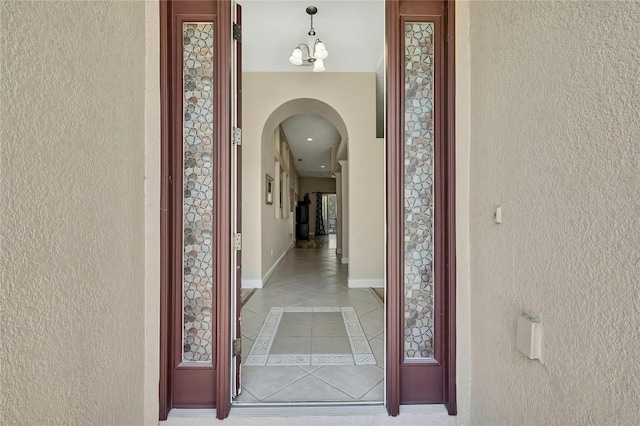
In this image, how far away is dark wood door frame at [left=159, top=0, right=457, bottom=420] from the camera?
147 cm

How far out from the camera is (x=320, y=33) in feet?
11.2

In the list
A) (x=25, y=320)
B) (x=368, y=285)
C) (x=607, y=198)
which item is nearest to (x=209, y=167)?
(x=25, y=320)

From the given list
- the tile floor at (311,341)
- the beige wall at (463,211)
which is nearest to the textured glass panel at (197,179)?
the tile floor at (311,341)

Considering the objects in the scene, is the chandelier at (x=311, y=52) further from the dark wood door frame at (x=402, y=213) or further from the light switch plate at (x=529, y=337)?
the light switch plate at (x=529, y=337)

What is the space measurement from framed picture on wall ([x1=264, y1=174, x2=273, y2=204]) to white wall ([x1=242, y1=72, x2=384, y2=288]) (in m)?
0.59

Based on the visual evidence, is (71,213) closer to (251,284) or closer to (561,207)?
(561,207)

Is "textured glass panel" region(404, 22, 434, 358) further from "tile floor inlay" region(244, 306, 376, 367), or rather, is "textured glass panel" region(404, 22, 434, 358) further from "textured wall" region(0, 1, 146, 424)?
"textured wall" region(0, 1, 146, 424)

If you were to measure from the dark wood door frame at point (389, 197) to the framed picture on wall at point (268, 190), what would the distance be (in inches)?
130

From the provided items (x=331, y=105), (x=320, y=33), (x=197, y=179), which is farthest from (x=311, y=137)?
(x=197, y=179)

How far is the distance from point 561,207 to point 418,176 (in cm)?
78

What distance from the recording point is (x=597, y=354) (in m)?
0.75

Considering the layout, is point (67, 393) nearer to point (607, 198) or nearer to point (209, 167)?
point (209, 167)

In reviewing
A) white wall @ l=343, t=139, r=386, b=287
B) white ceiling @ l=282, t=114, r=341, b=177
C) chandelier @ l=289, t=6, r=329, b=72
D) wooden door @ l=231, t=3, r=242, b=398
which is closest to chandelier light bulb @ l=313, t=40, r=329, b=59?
chandelier @ l=289, t=6, r=329, b=72

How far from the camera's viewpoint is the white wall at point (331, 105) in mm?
4203
